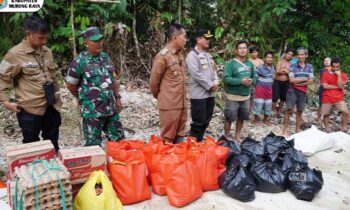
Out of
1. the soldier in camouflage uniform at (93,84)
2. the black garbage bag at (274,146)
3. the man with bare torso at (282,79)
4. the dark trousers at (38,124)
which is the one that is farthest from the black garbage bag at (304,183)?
the man with bare torso at (282,79)

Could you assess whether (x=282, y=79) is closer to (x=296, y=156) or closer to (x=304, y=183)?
(x=296, y=156)

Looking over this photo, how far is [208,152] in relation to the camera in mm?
3953

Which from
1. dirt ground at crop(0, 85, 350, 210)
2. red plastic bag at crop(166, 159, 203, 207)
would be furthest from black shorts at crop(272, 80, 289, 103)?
red plastic bag at crop(166, 159, 203, 207)

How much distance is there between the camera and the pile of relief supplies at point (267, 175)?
3777 millimetres

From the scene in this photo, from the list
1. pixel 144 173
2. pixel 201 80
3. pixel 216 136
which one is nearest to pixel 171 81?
pixel 201 80

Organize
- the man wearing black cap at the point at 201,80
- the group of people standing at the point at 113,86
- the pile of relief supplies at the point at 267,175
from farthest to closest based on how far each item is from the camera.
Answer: the man wearing black cap at the point at 201,80 < the pile of relief supplies at the point at 267,175 < the group of people standing at the point at 113,86

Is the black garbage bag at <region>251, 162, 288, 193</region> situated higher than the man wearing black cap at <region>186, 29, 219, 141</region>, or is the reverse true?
the man wearing black cap at <region>186, 29, 219, 141</region>

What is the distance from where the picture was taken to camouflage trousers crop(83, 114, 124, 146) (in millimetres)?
3939

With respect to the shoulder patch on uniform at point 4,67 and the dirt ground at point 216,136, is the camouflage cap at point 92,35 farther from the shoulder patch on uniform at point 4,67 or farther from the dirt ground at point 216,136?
the dirt ground at point 216,136

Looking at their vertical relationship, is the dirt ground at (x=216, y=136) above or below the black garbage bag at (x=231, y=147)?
below

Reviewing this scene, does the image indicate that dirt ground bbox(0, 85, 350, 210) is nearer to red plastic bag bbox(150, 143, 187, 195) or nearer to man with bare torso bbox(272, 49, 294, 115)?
red plastic bag bbox(150, 143, 187, 195)

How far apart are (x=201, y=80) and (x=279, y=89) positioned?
274 centimetres

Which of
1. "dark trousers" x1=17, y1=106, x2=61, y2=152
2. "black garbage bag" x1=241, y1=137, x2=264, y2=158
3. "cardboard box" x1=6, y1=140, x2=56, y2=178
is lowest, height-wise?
"black garbage bag" x1=241, y1=137, x2=264, y2=158

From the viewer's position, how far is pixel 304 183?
3.85 metres
